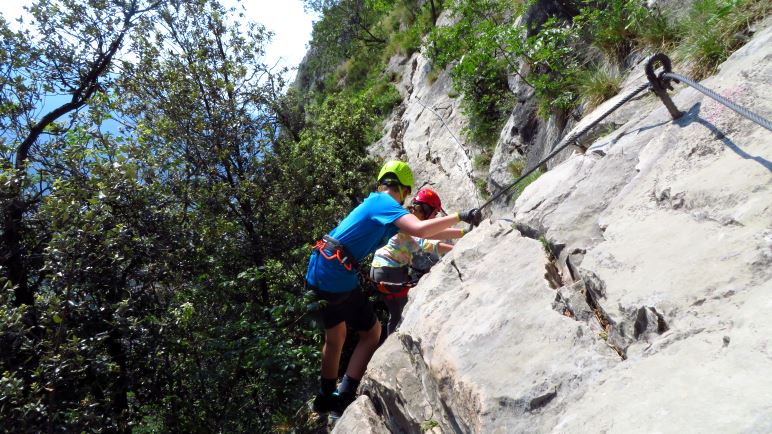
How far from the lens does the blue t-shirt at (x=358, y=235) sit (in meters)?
4.13

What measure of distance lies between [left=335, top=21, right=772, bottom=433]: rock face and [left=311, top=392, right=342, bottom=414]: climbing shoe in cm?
99

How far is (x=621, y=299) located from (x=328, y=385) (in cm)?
338

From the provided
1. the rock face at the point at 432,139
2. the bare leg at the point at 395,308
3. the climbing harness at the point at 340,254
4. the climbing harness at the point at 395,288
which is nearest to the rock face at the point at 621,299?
the climbing harness at the point at 340,254

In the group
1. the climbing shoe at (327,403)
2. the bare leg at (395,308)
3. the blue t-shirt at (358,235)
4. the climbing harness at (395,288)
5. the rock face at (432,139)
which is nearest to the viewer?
the blue t-shirt at (358,235)

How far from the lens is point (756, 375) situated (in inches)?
59.5

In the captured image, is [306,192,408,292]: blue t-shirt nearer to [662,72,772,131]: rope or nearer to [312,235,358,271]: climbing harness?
[312,235,358,271]: climbing harness

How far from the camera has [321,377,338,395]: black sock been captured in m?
4.93

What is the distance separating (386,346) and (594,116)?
2.71m

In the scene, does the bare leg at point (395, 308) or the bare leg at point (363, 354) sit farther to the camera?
the bare leg at point (395, 308)

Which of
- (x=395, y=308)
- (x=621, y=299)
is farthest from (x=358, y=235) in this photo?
(x=621, y=299)

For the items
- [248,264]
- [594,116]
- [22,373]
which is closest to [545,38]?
[594,116]

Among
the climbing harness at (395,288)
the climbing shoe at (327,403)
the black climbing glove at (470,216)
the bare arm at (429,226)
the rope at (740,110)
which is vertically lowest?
the climbing shoe at (327,403)

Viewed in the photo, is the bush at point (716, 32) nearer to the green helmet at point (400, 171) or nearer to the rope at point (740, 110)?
the rope at point (740, 110)

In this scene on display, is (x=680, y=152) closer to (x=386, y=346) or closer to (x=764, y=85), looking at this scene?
(x=764, y=85)
